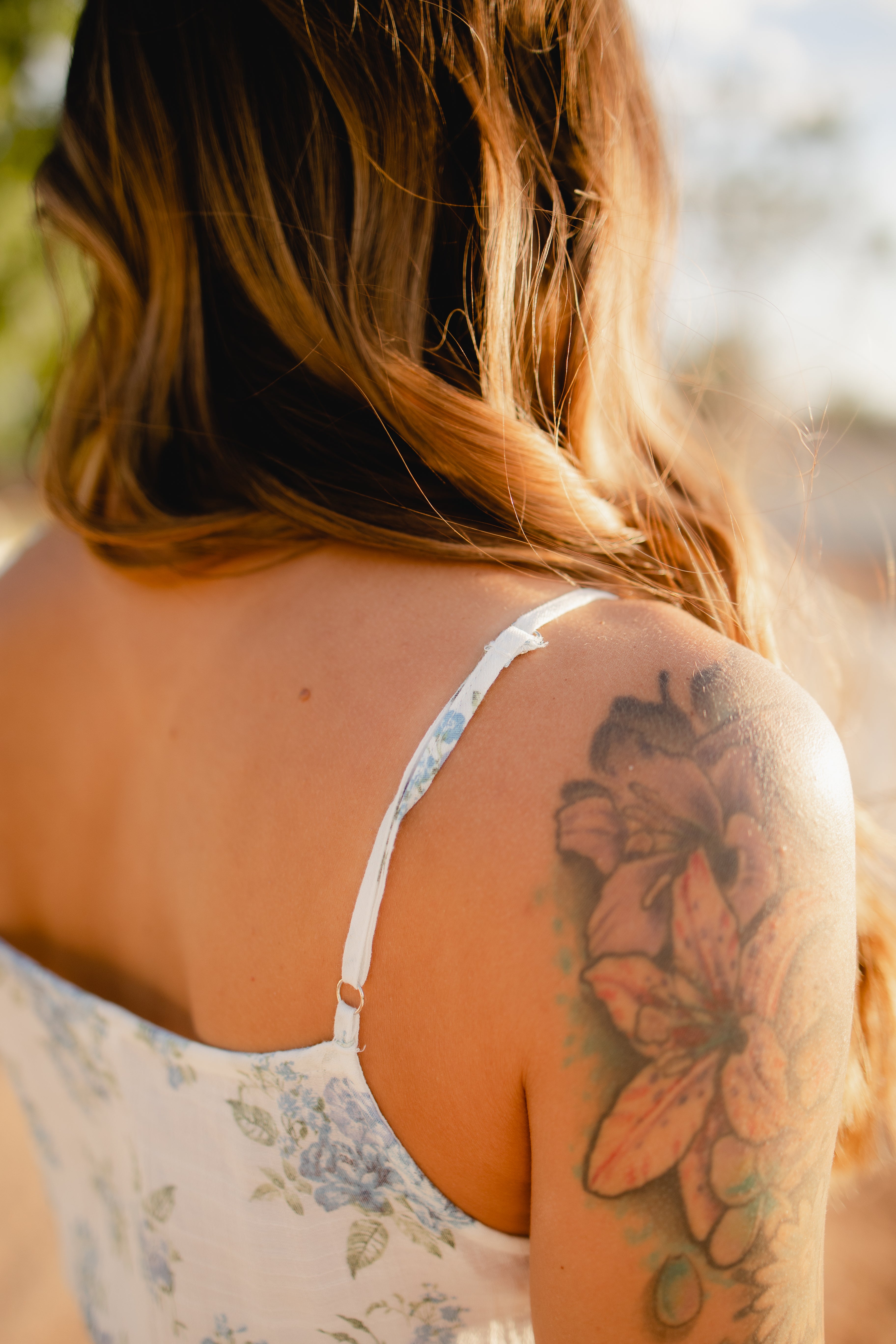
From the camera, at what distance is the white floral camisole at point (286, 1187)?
0.83 metres

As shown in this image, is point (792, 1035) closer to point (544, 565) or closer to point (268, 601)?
point (544, 565)

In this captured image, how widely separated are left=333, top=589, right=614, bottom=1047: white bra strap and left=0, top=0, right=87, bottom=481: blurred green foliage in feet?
18.9

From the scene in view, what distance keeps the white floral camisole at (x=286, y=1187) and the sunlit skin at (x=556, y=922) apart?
25 mm

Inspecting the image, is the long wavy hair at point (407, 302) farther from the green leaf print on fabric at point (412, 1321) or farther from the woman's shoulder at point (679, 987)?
the green leaf print on fabric at point (412, 1321)

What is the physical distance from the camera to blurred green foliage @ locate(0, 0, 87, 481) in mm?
8305

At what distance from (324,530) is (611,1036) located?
631 millimetres

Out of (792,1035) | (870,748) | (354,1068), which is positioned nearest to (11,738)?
(354,1068)

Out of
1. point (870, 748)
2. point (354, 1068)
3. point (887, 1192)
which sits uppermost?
point (354, 1068)

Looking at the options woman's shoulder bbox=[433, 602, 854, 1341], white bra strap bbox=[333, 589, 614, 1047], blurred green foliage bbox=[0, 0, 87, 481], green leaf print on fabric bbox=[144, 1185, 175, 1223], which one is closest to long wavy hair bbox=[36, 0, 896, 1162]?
white bra strap bbox=[333, 589, 614, 1047]

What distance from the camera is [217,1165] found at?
1.00 metres

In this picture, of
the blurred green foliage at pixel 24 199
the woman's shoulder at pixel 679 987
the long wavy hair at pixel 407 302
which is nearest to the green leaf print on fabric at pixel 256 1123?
the woman's shoulder at pixel 679 987

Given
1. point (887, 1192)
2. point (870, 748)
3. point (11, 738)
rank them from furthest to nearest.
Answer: point (870, 748)
point (887, 1192)
point (11, 738)

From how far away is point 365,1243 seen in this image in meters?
0.91

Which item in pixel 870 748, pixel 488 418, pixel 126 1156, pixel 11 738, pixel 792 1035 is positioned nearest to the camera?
pixel 792 1035
